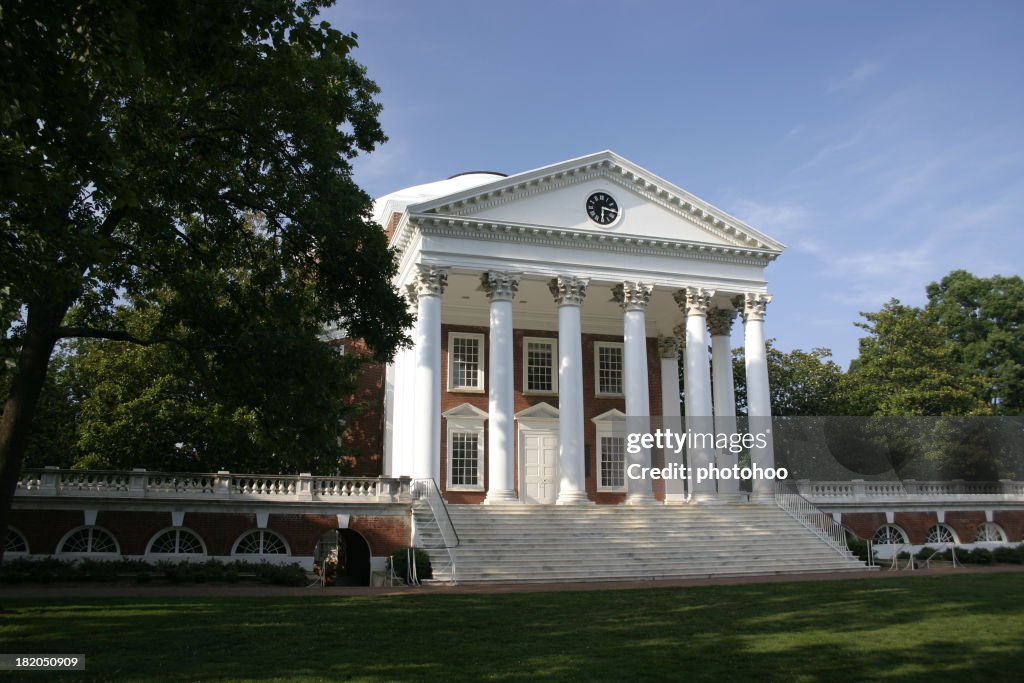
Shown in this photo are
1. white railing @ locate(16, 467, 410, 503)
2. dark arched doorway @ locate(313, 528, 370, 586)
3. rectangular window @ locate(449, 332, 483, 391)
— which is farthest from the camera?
rectangular window @ locate(449, 332, 483, 391)

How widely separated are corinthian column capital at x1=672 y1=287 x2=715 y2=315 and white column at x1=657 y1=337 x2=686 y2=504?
5.38 m

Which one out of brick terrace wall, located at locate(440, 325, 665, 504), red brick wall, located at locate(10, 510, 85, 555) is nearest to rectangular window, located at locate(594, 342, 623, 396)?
brick terrace wall, located at locate(440, 325, 665, 504)

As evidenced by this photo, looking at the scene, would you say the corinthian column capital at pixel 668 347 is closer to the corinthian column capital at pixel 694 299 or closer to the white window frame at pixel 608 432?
the white window frame at pixel 608 432

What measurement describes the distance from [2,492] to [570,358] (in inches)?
749

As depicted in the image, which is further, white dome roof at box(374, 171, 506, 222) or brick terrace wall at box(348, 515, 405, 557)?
white dome roof at box(374, 171, 506, 222)

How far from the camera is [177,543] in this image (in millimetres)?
24250

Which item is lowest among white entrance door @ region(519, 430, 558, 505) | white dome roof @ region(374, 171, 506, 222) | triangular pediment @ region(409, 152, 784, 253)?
white entrance door @ region(519, 430, 558, 505)

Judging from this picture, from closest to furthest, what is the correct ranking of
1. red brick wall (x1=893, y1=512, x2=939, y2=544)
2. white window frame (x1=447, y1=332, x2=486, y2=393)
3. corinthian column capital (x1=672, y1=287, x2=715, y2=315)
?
red brick wall (x1=893, y1=512, x2=939, y2=544) → corinthian column capital (x1=672, y1=287, x2=715, y2=315) → white window frame (x1=447, y1=332, x2=486, y2=393)

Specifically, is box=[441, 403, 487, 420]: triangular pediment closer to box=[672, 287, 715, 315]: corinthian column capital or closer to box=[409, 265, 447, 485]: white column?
box=[409, 265, 447, 485]: white column

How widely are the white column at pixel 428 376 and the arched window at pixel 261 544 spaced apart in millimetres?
5057

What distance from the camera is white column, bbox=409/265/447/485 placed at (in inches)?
1113

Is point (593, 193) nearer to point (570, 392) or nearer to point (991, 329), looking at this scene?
point (570, 392)

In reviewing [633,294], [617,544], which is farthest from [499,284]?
[617,544]

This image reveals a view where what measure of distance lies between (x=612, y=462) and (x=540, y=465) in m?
3.53
